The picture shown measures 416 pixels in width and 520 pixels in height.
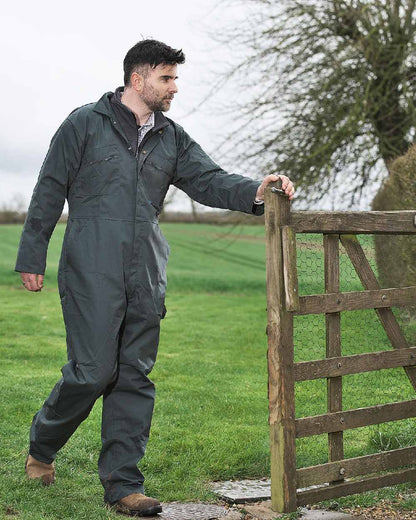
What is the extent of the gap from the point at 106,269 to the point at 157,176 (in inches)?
23.9

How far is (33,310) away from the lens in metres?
13.7

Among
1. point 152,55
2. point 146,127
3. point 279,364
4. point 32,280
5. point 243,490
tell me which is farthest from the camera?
point 243,490

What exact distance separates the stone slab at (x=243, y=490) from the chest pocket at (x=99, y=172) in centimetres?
186

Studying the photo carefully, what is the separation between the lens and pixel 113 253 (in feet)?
13.9

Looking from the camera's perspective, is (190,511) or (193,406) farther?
(193,406)

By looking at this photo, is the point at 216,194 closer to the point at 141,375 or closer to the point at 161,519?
the point at 141,375

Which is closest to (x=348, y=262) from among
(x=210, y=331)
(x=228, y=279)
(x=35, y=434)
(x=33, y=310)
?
(x=35, y=434)

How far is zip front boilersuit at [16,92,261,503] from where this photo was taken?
4230 millimetres

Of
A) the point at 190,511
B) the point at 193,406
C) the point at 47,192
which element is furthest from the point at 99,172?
the point at 193,406

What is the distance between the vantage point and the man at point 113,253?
423cm

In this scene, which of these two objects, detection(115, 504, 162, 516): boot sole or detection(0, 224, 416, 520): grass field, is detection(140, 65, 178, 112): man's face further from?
detection(115, 504, 162, 516): boot sole

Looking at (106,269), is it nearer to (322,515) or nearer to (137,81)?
(137,81)

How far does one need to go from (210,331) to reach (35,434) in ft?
24.3

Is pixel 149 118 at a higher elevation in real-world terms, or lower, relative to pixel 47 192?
higher
